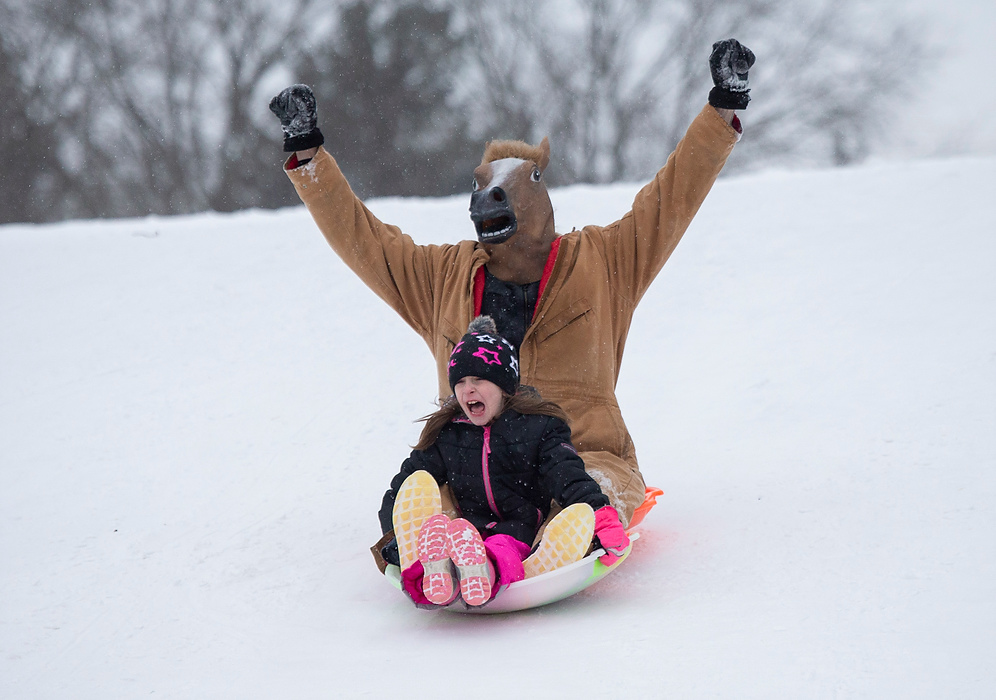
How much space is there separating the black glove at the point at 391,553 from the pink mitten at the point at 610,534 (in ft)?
1.81

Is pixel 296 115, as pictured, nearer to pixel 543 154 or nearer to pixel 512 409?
pixel 543 154

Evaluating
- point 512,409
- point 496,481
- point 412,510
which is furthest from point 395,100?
point 412,510

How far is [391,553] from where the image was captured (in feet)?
9.20

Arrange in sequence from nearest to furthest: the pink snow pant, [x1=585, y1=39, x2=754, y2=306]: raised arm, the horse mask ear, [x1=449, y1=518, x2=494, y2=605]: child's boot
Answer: [x1=449, y1=518, x2=494, y2=605]: child's boot
the pink snow pant
[x1=585, y1=39, x2=754, y2=306]: raised arm
the horse mask ear

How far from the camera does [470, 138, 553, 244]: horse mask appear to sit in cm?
297

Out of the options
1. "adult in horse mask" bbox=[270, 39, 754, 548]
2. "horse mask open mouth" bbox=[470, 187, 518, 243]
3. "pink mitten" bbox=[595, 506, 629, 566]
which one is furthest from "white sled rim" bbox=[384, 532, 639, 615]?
"horse mask open mouth" bbox=[470, 187, 518, 243]

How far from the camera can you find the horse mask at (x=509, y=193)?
2973 mm

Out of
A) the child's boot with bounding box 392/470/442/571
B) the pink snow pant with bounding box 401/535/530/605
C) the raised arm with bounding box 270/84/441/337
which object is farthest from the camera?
the raised arm with bounding box 270/84/441/337

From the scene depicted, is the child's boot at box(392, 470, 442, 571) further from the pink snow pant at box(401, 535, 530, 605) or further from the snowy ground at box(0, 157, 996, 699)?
the snowy ground at box(0, 157, 996, 699)

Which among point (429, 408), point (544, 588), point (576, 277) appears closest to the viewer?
point (544, 588)

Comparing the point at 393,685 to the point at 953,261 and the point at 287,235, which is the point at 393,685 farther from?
the point at 287,235

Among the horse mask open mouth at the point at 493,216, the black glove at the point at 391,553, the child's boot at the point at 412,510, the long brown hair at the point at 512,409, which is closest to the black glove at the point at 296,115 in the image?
the horse mask open mouth at the point at 493,216

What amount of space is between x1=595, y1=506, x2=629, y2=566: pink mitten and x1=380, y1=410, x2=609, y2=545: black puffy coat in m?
0.04

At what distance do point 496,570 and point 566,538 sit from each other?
19 centimetres
